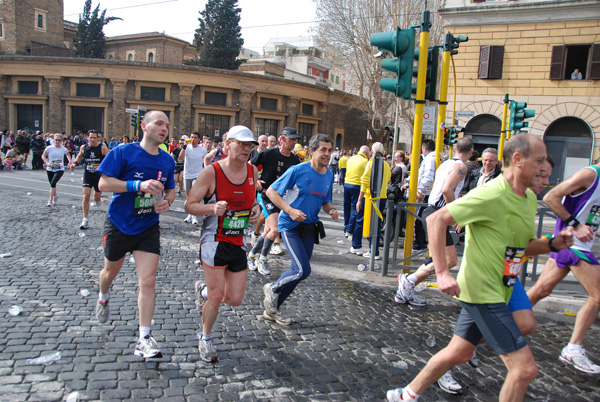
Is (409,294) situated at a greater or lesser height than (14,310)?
greater

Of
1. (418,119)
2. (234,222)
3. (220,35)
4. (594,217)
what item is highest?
(220,35)

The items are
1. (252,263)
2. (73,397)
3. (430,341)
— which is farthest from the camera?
(252,263)

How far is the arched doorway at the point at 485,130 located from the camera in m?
22.7

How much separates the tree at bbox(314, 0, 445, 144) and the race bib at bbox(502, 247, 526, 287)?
2961 cm

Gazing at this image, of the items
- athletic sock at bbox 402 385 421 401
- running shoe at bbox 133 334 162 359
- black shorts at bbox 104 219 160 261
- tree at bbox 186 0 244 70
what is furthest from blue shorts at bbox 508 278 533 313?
tree at bbox 186 0 244 70

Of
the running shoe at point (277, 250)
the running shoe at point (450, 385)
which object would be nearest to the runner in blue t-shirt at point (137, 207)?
the running shoe at point (450, 385)

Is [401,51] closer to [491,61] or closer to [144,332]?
[144,332]

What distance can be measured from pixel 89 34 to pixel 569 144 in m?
48.3

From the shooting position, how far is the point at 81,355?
3.75 m

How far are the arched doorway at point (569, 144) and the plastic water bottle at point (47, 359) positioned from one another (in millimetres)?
22542

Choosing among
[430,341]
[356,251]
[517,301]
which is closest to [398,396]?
[517,301]

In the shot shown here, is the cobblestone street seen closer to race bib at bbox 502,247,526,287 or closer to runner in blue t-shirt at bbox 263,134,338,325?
runner in blue t-shirt at bbox 263,134,338,325

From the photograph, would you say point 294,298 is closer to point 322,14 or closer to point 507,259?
point 507,259

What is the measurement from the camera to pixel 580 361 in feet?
13.3
